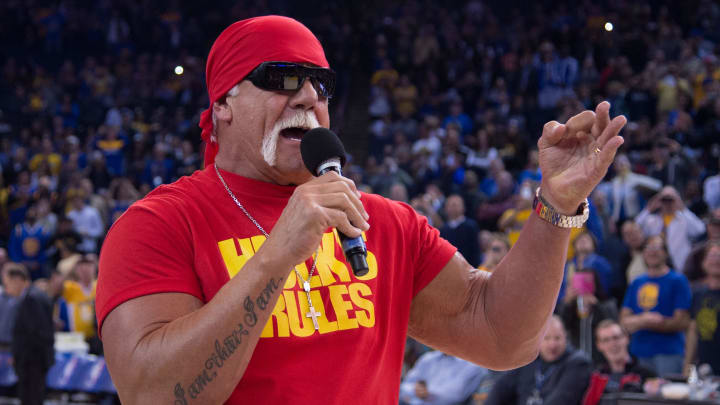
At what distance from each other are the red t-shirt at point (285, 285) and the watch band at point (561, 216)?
13.4 inches

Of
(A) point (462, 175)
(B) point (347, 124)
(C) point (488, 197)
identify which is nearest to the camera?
(C) point (488, 197)

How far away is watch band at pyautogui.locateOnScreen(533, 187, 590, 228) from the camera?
2029 millimetres

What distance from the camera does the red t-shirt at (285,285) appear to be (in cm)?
186

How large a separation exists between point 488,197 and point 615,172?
58.9 inches

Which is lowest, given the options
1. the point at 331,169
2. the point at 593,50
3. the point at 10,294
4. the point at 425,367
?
the point at 10,294

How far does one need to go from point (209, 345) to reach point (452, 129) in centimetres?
1113

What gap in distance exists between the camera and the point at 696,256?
7906 millimetres

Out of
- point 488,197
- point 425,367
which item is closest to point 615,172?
point 488,197

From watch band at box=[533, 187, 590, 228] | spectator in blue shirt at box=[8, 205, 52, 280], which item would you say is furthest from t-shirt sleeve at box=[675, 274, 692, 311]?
spectator in blue shirt at box=[8, 205, 52, 280]

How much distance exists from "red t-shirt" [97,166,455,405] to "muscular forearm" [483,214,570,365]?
21cm

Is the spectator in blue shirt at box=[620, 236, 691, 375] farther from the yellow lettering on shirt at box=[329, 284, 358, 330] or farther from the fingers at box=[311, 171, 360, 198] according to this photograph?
the fingers at box=[311, 171, 360, 198]

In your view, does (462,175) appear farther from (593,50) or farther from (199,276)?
(199,276)

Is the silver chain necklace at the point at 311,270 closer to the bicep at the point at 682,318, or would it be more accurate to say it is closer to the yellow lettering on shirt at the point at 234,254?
the yellow lettering on shirt at the point at 234,254

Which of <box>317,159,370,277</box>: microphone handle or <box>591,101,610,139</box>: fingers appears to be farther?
<box>591,101,610,139</box>: fingers
